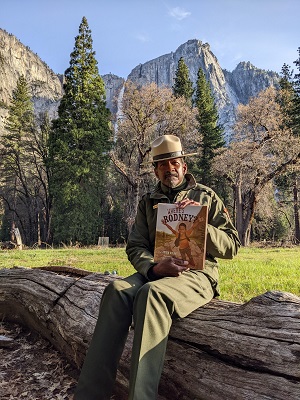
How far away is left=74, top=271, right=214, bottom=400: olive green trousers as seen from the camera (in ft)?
6.64

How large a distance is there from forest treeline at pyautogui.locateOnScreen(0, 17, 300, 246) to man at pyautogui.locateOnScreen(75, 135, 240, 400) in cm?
1912

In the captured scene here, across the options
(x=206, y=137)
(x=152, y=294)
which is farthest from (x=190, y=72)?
(x=152, y=294)

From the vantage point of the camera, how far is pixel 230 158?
2312 centimetres

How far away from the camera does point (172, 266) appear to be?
253cm

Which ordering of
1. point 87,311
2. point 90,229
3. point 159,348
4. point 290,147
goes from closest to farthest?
point 159,348, point 87,311, point 290,147, point 90,229

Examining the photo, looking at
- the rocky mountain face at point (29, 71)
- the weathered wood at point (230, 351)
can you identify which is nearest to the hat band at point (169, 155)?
the weathered wood at point (230, 351)

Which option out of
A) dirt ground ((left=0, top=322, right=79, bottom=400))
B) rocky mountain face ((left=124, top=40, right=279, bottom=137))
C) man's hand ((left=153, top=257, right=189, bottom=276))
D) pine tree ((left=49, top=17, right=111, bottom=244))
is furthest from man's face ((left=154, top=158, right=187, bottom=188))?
rocky mountain face ((left=124, top=40, right=279, bottom=137))

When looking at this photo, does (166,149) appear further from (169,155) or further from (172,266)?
(172,266)

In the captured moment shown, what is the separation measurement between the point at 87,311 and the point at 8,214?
44068 mm

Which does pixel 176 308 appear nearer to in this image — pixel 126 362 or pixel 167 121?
pixel 126 362

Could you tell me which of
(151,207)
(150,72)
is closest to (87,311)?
(151,207)

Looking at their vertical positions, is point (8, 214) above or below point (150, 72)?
below

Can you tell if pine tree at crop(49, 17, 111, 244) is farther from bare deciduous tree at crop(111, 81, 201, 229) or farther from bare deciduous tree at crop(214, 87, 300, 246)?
bare deciduous tree at crop(214, 87, 300, 246)

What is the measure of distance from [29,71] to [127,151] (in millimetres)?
103295
